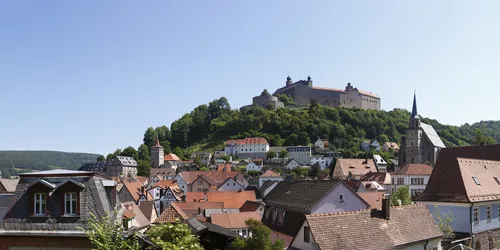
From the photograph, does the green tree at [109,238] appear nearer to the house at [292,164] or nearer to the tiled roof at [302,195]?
the tiled roof at [302,195]

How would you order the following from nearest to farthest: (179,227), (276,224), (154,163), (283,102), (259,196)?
(179,227), (276,224), (259,196), (154,163), (283,102)

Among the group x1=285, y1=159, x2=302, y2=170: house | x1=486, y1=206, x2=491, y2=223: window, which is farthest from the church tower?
x1=486, y1=206, x2=491, y2=223: window

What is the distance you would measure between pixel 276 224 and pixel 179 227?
49.8ft

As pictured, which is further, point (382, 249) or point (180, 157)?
point (180, 157)

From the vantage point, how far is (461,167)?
88.6ft

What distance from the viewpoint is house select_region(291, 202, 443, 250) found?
54.9 ft

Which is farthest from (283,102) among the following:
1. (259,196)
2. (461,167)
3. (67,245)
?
(67,245)

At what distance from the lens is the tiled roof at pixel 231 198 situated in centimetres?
5250

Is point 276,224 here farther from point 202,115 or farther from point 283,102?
point 283,102

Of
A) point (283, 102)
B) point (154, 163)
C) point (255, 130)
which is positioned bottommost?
point (154, 163)

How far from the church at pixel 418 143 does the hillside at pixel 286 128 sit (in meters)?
36.2

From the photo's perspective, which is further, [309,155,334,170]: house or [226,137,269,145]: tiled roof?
[226,137,269,145]: tiled roof

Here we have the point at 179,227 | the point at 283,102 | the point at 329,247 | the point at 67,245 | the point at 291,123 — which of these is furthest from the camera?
the point at 283,102

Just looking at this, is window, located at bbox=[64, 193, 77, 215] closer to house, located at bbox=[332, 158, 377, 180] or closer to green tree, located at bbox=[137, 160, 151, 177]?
house, located at bbox=[332, 158, 377, 180]
